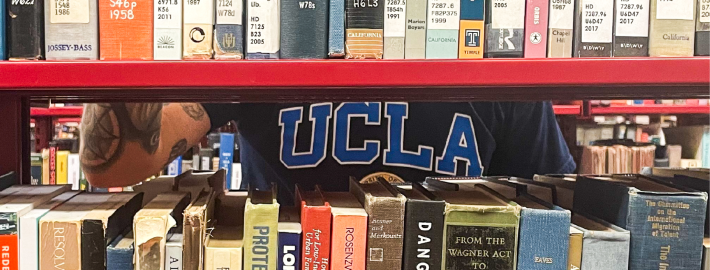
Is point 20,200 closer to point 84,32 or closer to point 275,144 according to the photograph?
point 84,32

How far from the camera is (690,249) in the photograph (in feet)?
2.18

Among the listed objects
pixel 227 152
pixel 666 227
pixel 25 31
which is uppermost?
pixel 25 31

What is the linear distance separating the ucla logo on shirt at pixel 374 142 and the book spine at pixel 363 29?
70 centimetres

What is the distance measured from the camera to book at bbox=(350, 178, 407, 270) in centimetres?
65

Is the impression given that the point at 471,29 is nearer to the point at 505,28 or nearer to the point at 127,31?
the point at 505,28

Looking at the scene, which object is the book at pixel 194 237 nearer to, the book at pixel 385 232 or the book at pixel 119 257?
the book at pixel 119 257

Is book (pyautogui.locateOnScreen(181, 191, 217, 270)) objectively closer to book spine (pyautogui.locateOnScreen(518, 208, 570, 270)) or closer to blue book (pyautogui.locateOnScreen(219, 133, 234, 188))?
book spine (pyautogui.locateOnScreen(518, 208, 570, 270))

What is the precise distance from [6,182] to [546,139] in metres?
1.25

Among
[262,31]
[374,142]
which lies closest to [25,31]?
[262,31]

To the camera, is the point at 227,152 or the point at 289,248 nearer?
the point at 289,248

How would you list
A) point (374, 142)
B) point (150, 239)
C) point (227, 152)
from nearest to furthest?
1. point (150, 239)
2. point (374, 142)
3. point (227, 152)

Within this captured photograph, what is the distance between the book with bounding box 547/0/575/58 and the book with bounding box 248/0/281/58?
341mm

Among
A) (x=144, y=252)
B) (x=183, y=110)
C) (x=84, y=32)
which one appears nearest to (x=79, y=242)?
(x=144, y=252)

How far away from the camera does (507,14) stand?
25.8 inches
